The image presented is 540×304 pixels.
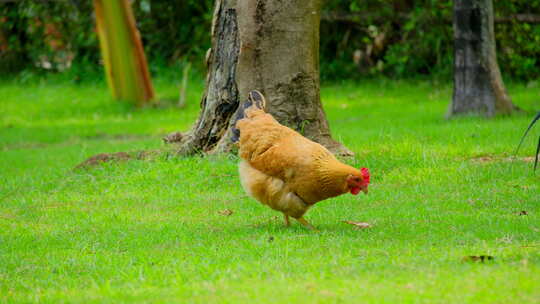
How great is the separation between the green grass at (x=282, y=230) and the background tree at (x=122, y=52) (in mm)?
4930

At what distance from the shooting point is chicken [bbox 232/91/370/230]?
6.12 metres

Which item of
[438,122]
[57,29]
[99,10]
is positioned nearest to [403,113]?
[438,122]

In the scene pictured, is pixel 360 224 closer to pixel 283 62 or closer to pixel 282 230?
pixel 282 230

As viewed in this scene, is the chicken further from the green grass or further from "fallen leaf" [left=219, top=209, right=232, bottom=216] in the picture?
"fallen leaf" [left=219, top=209, right=232, bottom=216]

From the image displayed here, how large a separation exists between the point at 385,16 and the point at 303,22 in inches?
357

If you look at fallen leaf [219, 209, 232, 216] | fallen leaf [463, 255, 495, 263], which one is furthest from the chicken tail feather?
fallen leaf [463, 255, 495, 263]

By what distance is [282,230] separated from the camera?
6.63 meters

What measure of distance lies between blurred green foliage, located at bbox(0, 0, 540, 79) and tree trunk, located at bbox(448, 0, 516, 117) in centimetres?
400

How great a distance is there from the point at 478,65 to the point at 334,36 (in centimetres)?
751

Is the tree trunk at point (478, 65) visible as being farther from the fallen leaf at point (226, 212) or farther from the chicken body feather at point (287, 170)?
the chicken body feather at point (287, 170)

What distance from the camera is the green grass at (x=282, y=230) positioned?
4.74m

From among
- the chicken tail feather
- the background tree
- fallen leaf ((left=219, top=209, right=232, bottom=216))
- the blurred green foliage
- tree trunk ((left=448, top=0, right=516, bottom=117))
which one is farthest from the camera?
the background tree

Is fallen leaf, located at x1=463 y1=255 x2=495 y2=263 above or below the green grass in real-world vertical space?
above

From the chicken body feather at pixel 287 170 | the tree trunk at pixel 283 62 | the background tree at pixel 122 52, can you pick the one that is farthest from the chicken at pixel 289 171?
the background tree at pixel 122 52
